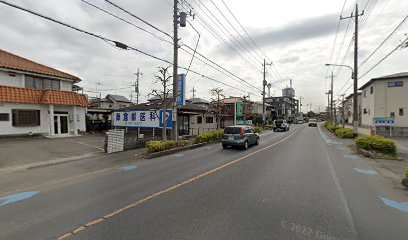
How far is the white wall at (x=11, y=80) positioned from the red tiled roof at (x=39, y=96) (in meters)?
0.97

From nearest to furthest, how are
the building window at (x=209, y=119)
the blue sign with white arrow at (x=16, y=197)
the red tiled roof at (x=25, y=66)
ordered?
the blue sign with white arrow at (x=16, y=197)
the red tiled roof at (x=25, y=66)
the building window at (x=209, y=119)

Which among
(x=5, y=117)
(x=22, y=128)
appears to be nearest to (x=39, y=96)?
(x=5, y=117)

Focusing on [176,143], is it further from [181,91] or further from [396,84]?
[396,84]

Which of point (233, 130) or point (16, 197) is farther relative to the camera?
point (233, 130)

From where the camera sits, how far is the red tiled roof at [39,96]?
18.1 m

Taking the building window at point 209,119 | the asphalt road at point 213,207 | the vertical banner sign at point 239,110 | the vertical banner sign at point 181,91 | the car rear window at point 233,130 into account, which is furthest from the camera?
the vertical banner sign at point 239,110

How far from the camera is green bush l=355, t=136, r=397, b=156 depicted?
12.0m

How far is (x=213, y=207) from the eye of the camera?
4.92 m

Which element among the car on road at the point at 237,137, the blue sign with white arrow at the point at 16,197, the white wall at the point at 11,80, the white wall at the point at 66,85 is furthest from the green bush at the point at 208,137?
the white wall at the point at 11,80

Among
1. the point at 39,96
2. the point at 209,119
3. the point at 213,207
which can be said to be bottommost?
the point at 213,207

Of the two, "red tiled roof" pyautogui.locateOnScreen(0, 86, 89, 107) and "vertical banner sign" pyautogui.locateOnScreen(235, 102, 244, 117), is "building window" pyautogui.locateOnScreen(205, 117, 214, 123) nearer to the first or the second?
"vertical banner sign" pyautogui.locateOnScreen(235, 102, 244, 117)

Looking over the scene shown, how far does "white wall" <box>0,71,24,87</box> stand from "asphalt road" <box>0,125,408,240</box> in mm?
17886

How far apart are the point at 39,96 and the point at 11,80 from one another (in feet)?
8.01

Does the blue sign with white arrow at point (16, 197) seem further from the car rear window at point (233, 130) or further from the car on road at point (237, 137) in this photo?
the car rear window at point (233, 130)
